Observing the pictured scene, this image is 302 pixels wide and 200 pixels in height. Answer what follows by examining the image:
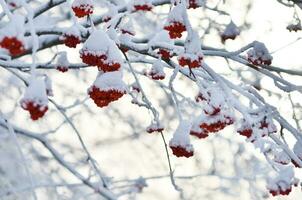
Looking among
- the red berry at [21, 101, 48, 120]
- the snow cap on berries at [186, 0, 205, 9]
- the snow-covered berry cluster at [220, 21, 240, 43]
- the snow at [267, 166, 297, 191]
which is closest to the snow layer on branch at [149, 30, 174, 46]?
the snow cap on berries at [186, 0, 205, 9]

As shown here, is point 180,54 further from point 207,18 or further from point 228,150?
point 228,150

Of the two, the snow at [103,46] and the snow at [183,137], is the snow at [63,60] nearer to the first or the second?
the snow at [183,137]

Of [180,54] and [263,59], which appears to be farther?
[263,59]

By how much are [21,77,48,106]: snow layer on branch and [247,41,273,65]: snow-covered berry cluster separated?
5.10 feet

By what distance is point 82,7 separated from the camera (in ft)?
6.89

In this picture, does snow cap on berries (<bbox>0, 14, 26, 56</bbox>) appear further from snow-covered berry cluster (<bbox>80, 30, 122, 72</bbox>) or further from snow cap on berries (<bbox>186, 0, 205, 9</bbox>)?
snow cap on berries (<bbox>186, 0, 205, 9</bbox>)

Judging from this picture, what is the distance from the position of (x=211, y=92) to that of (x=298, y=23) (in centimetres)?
111

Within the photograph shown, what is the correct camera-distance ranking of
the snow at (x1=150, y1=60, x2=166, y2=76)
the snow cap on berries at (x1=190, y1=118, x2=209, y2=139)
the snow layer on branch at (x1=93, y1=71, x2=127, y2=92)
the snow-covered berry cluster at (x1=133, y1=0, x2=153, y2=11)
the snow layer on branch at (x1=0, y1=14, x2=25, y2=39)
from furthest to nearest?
the snow at (x1=150, y1=60, x2=166, y2=76), the snow cap on berries at (x1=190, y1=118, x2=209, y2=139), the snow-covered berry cluster at (x1=133, y1=0, x2=153, y2=11), the snow layer on branch at (x1=93, y1=71, x2=127, y2=92), the snow layer on branch at (x1=0, y1=14, x2=25, y2=39)

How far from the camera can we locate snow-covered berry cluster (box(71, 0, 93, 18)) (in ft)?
6.89

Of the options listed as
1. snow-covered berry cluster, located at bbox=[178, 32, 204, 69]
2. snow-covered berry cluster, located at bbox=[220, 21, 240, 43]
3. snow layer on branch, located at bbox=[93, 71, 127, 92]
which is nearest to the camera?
snow layer on branch, located at bbox=[93, 71, 127, 92]

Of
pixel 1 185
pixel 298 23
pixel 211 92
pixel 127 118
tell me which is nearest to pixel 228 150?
pixel 127 118

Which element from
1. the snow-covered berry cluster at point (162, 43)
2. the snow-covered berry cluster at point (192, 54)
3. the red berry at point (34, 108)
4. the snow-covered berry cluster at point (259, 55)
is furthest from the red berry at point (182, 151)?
the red berry at point (34, 108)

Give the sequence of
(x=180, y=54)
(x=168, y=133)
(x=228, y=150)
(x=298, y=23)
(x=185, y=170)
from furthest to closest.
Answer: (x=185, y=170) → (x=168, y=133) → (x=228, y=150) → (x=298, y=23) → (x=180, y=54)

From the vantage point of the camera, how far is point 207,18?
620cm
